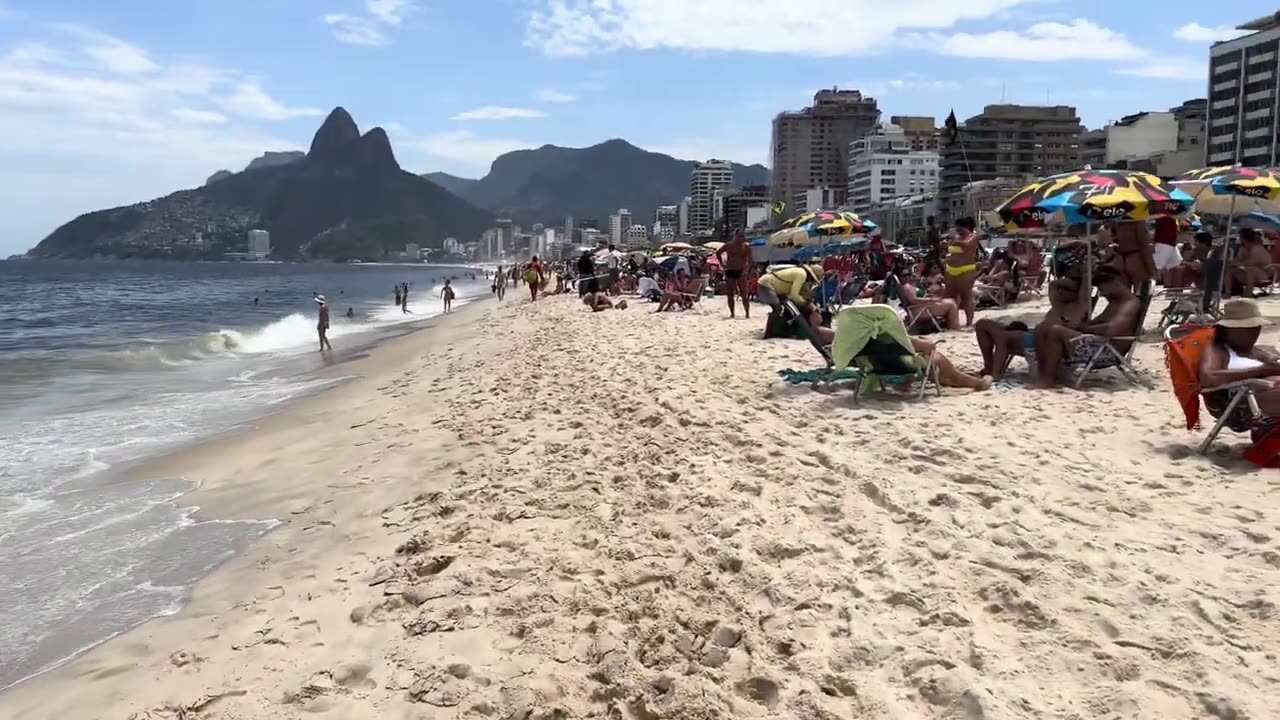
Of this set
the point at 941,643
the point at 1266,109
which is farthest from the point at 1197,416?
the point at 1266,109

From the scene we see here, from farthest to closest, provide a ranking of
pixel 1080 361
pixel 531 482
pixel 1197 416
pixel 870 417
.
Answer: pixel 1080 361
pixel 870 417
pixel 531 482
pixel 1197 416

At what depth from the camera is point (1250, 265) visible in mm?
11188

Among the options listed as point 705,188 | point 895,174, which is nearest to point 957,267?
point 895,174

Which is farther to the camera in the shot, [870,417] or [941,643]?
[870,417]

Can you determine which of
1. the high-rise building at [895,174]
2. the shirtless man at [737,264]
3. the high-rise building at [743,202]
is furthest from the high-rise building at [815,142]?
the shirtless man at [737,264]

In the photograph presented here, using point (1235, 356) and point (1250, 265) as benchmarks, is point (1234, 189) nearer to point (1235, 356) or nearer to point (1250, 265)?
point (1250, 265)

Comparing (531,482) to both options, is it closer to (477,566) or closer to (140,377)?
(477,566)

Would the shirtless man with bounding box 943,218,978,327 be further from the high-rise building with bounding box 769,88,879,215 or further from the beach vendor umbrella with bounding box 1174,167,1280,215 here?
the high-rise building with bounding box 769,88,879,215

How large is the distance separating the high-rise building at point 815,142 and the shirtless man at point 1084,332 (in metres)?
141

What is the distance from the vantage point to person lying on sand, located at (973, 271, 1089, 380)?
6.32 m

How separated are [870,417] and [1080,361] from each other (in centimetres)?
185

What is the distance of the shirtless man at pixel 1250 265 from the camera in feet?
35.6

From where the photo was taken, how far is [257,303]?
42.6 m

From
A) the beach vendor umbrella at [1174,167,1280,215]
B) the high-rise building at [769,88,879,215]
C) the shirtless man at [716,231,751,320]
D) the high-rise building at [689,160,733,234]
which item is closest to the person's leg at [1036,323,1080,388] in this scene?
the beach vendor umbrella at [1174,167,1280,215]
